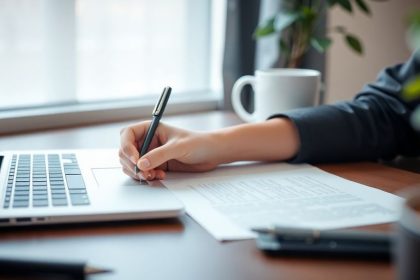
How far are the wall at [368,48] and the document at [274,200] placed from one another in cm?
95

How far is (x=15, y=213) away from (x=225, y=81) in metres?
0.92

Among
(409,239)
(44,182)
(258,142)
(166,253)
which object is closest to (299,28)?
(258,142)

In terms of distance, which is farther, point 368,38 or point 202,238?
point 368,38

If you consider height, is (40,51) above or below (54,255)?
above

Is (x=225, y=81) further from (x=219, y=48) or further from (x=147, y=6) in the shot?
(x=147, y=6)

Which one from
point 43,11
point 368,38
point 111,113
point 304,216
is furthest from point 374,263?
point 368,38

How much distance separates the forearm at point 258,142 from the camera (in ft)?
2.98

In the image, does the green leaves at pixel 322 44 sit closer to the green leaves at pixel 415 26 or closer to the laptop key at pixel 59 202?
the laptop key at pixel 59 202

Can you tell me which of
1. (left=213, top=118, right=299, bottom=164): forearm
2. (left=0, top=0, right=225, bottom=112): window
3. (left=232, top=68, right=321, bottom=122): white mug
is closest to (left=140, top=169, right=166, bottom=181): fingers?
(left=213, top=118, right=299, bottom=164): forearm

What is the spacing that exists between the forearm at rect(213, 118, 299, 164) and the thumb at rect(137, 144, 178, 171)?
0.10m

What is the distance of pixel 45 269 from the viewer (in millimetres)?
519

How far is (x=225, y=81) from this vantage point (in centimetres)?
149

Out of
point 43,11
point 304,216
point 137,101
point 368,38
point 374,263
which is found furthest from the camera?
point 368,38

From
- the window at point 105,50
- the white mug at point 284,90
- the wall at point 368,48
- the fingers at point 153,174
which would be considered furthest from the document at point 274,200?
the wall at point 368,48
